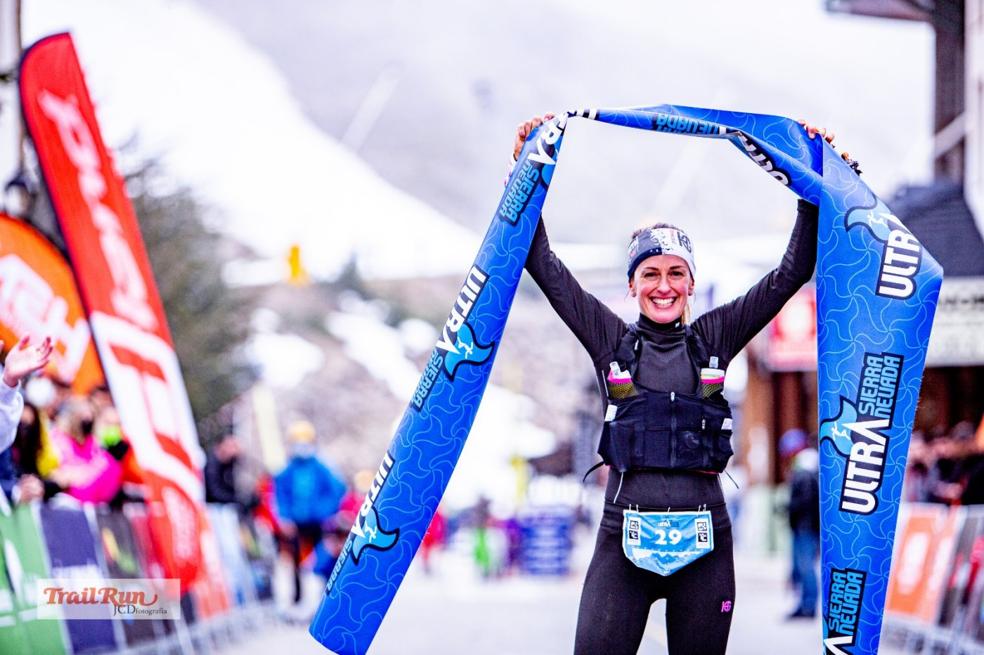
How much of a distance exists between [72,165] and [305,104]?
175677mm

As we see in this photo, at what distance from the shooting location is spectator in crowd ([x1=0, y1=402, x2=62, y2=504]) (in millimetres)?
→ 8891

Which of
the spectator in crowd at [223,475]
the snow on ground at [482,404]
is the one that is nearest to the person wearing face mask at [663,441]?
the spectator in crowd at [223,475]

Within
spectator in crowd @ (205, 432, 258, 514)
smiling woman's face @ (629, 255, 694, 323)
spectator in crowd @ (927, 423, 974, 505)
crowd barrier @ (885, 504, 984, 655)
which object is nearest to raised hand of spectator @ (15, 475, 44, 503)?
smiling woman's face @ (629, 255, 694, 323)

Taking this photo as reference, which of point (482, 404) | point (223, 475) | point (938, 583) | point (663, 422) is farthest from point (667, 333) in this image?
point (482, 404)

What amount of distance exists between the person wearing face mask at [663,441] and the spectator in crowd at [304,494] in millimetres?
11090

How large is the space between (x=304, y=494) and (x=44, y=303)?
5515 millimetres

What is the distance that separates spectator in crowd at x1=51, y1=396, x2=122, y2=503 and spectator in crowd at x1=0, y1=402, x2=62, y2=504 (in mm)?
1190

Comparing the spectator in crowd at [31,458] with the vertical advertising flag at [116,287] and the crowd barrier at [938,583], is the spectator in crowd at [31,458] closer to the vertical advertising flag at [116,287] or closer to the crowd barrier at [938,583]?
the vertical advertising flag at [116,287]

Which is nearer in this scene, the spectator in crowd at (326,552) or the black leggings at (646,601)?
the black leggings at (646,601)

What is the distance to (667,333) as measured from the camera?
543 centimetres

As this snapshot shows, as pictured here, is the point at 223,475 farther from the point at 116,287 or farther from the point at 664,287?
the point at 664,287

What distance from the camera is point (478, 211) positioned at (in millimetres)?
169250

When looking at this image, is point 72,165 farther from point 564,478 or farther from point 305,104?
point 305,104

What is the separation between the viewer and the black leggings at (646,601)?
5.13m
